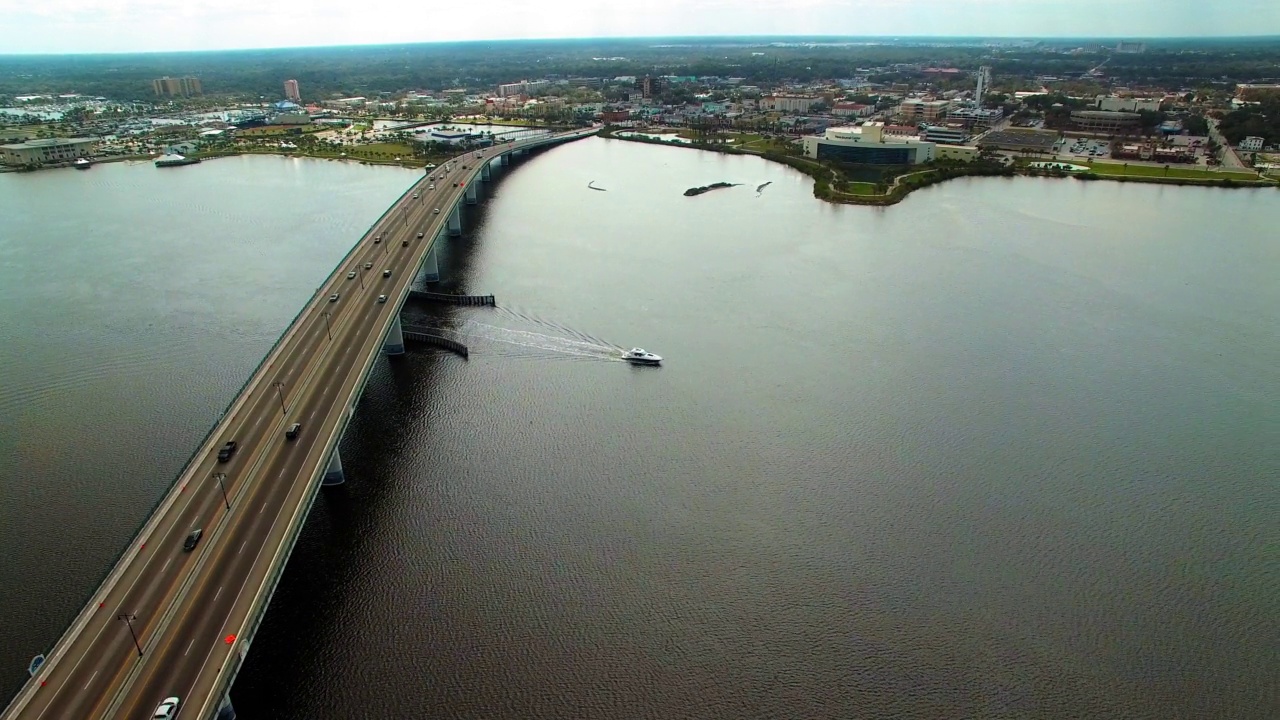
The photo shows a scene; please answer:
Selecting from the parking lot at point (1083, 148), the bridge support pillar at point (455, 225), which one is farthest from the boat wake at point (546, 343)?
the parking lot at point (1083, 148)

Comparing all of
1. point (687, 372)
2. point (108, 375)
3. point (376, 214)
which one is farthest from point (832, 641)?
point (376, 214)

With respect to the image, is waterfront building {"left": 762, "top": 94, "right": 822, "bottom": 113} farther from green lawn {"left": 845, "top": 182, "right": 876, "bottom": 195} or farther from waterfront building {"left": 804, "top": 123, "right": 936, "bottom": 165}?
green lawn {"left": 845, "top": 182, "right": 876, "bottom": 195}

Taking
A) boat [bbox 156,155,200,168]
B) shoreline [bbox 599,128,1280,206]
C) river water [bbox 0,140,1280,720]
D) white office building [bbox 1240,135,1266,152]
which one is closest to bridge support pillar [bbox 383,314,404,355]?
river water [bbox 0,140,1280,720]

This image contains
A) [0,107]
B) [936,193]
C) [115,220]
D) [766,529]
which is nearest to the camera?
[766,529]

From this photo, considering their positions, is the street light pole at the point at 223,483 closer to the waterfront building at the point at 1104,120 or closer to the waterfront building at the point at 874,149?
the waterfront building at the point at 874,149

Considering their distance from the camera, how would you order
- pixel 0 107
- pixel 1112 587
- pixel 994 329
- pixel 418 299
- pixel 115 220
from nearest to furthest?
pixel 1112 587, pixel 994 329, pixel 418 299, pixel 115 220, pixel 0 107

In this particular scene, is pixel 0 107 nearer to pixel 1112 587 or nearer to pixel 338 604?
pixel 338 604

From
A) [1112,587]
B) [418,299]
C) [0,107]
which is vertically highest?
[0,107]
